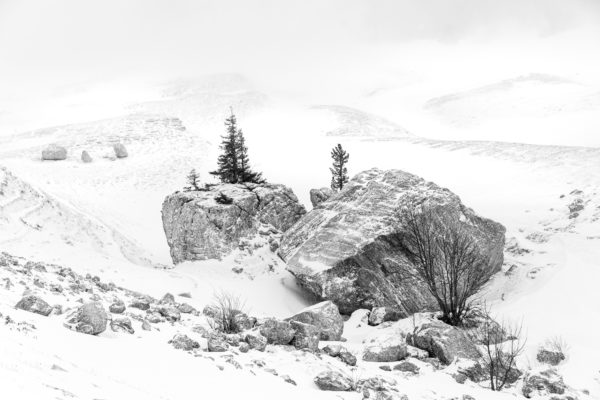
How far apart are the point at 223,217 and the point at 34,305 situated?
1557 centimetres

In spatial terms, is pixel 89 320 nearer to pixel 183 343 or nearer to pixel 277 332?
pixel 183 343

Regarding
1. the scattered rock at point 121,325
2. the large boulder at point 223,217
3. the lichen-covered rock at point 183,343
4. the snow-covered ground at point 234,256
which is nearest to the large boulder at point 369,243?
the snow-covered ground at point 234,256

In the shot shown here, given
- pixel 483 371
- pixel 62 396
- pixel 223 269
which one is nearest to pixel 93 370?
pixel 62 396

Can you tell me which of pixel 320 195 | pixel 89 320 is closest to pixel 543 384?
pixel 89 320

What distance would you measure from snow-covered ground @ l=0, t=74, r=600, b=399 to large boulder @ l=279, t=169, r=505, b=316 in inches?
69.4

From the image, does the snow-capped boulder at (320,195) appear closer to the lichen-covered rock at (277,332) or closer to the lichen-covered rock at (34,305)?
the lichen-covered rock at (277,332)

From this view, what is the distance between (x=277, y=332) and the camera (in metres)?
13.5

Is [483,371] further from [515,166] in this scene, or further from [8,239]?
[515,166]

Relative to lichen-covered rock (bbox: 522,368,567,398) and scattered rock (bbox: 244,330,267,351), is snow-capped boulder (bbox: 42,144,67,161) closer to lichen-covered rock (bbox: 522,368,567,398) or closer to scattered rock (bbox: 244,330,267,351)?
scattered rock (bbox: 244,330,267,351)

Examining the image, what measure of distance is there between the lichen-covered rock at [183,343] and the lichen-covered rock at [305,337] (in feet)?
9.71

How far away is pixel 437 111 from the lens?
370 ft

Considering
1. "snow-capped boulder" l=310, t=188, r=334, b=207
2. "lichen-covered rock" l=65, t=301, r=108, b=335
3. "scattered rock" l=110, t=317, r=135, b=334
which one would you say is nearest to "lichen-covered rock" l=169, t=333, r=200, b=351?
"scattered rock" l=110, t=317, r=135, b=334

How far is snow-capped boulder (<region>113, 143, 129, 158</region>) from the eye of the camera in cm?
5431

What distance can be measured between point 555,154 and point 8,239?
41961 mm
